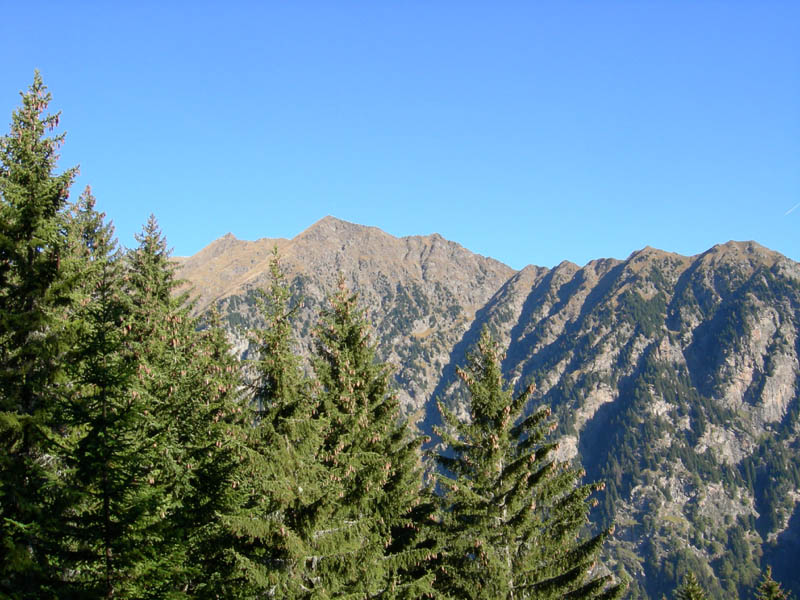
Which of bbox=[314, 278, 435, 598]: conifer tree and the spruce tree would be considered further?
bbox=[314, 278, 435, 598]: conifer tree

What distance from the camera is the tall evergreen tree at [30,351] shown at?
948cm

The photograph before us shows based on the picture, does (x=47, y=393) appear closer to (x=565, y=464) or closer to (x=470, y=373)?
(x=470, y=373)

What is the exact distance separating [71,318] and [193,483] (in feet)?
19.4

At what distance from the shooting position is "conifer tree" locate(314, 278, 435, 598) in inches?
600

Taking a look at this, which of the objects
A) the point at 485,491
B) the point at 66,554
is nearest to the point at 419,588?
the point at 485,491

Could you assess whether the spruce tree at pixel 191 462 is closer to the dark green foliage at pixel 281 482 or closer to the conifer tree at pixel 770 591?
the dark green foliage at pixel 281 482

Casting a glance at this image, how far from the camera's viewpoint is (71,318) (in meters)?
13.6

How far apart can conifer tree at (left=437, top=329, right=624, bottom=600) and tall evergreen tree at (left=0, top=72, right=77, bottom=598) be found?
11.6 metres

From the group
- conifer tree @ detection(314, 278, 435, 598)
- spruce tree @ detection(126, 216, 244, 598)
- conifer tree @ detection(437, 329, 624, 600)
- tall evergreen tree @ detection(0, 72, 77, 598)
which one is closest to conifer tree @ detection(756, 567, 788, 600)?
conifer tree @ detection(437, 329, 624, 600)

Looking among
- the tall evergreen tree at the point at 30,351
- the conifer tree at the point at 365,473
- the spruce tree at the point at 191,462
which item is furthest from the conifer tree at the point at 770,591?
the tall evergreen tree at the point at 30,351

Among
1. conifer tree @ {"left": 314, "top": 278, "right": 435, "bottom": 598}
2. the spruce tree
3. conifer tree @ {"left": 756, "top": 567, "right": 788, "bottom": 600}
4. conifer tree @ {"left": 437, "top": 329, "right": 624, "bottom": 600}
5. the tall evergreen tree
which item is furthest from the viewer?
conifer tree @ {"left": 756, "top": 567, "right": 788, "bottom": 600}

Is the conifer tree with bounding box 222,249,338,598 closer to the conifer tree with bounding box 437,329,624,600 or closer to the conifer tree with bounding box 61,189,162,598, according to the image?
the conifer tree with bounding box 61,189,162,598

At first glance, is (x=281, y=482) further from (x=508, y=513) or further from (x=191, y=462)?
(x=508, y=513)

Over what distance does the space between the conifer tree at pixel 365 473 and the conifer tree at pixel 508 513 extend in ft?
4.76
